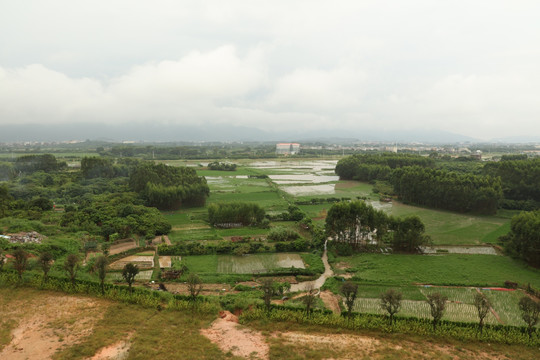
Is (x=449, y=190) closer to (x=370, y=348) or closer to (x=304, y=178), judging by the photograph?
(x=370, y=348)

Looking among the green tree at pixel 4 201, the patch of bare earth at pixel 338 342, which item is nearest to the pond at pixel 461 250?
the patch of bare earth at pixel 338 342

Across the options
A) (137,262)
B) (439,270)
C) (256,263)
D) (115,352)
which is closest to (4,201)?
(137,262)

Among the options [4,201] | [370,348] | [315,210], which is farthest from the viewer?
[315,210]

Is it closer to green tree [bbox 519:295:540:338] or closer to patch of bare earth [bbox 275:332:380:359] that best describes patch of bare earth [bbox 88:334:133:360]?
patch of bare earth [bbox 275:332:380:359]

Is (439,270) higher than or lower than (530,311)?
lower

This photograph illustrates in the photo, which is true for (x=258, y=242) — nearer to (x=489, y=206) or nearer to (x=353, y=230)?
(x=353, y=230)

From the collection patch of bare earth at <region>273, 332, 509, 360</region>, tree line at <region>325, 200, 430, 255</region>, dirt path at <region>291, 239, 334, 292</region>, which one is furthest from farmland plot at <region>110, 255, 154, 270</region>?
tree line at <region>325, 200, 430, 255</region>
